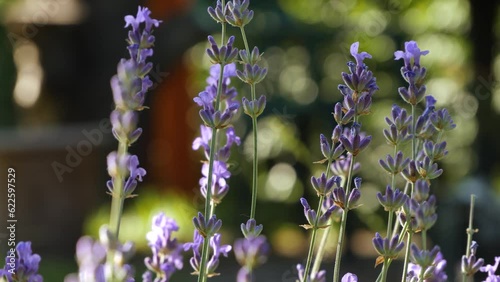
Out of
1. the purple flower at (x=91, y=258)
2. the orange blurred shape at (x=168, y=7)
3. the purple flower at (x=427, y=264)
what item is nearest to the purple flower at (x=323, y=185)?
the purple flower at (x=427, y=264)

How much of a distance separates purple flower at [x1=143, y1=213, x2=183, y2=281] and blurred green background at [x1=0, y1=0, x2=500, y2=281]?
17.7ft

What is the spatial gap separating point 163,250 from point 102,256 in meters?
0.56

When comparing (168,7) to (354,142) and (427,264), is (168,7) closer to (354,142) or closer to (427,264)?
(354,142)

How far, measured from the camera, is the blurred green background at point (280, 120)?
7148 mm

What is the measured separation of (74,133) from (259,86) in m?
1.65

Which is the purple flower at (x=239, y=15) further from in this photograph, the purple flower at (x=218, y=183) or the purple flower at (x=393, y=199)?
the purple flower at (x=393, y=199)

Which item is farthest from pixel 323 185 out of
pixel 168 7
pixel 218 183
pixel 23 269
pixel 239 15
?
pixel 168 7

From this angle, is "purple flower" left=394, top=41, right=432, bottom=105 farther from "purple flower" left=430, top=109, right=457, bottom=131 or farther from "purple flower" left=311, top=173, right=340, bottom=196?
"purple flower" left=311, top=173, right=340, bottom=196

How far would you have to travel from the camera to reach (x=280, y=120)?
24.3 ft

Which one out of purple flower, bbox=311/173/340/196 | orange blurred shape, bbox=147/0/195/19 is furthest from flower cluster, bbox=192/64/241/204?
orange blurred shape, bbox=147/0/195/19

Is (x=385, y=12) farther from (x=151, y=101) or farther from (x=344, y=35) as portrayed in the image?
(x=151, y=101)

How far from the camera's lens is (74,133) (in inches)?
306

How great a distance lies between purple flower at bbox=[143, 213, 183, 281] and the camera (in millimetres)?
1324

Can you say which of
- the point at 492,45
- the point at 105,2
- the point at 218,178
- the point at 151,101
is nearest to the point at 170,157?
the point at 151,101
